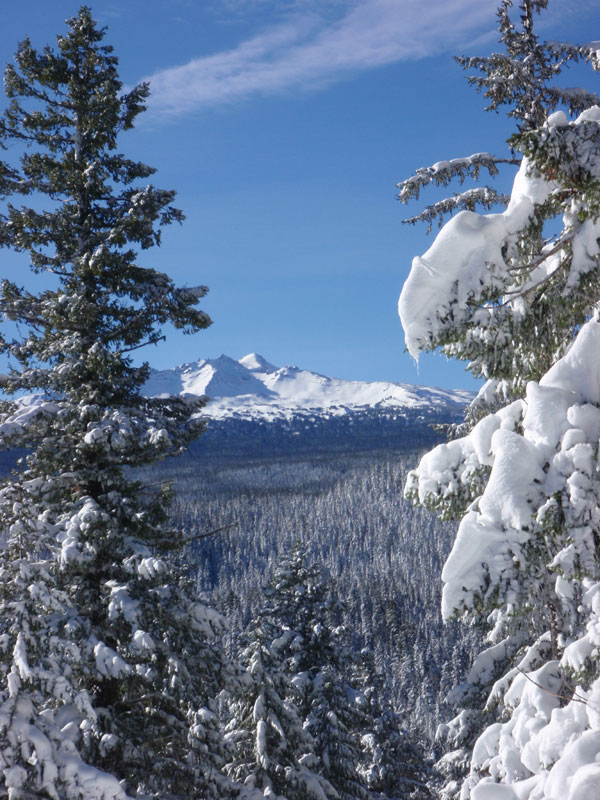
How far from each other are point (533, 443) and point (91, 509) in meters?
5.92

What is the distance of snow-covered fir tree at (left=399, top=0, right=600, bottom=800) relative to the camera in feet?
12.8

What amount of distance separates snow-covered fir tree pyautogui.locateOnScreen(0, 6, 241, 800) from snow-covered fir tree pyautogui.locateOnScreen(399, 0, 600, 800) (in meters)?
4.11

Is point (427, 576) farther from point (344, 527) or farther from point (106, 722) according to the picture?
point (106, 722)

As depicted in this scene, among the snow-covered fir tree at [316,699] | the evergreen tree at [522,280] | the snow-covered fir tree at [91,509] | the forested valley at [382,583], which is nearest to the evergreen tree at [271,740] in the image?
the snow-covered fir tree at [316,699]

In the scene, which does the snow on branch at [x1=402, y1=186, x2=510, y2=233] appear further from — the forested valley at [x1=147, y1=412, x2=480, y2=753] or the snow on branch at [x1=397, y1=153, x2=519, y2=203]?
the forested valley at [x1=147, y1=412, x2=480, y2=753]

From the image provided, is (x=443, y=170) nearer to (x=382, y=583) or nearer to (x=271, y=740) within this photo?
(x=271, y=740)

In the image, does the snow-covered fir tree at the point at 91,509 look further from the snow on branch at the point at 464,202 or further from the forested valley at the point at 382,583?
Result: the forested valley at the point at 382,583

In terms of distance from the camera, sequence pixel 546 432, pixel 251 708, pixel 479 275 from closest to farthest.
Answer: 1. pixel 546 432
2. pixel 479 275
3. pixel 251 708

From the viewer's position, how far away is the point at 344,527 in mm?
187625

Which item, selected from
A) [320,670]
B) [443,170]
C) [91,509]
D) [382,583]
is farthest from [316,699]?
[382,583]

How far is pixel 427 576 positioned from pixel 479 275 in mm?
140494

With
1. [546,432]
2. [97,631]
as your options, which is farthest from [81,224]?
[546,432]

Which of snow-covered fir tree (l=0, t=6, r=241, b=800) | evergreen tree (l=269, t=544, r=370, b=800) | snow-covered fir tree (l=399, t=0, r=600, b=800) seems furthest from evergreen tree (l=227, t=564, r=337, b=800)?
snow-covered fir tree (l=399, t=0, r=600, b=800)

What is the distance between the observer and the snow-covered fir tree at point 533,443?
3.91 meters
